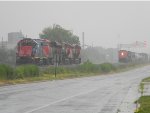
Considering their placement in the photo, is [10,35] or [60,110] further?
[10,35]

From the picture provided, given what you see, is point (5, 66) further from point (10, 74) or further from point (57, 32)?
point (57, 32)

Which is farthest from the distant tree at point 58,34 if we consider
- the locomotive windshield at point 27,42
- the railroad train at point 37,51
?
the locomotive windshield at point 27,42

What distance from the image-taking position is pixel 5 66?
4153cm

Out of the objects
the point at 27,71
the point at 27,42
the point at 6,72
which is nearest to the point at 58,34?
the point at 27,42

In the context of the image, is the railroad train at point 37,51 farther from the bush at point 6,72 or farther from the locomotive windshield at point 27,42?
the bush at point 6,72

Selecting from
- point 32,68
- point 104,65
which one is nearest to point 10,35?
point 104,65

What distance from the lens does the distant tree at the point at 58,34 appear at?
112 m

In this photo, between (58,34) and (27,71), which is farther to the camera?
(58,34)

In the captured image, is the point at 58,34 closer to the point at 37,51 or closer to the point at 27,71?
the point at 37,51

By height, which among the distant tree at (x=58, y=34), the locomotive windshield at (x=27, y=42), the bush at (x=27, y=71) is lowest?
the bush at (x=27, y=71)

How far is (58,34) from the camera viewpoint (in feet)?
371

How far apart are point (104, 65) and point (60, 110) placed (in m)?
63.4

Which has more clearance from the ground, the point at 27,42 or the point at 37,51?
the point at 27,42

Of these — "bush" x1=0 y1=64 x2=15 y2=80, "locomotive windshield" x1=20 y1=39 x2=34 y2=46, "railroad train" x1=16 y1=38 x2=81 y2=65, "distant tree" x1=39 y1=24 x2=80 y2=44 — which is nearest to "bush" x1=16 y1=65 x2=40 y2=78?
"bush" x1=0 y1=64 x2=15 y2=80
